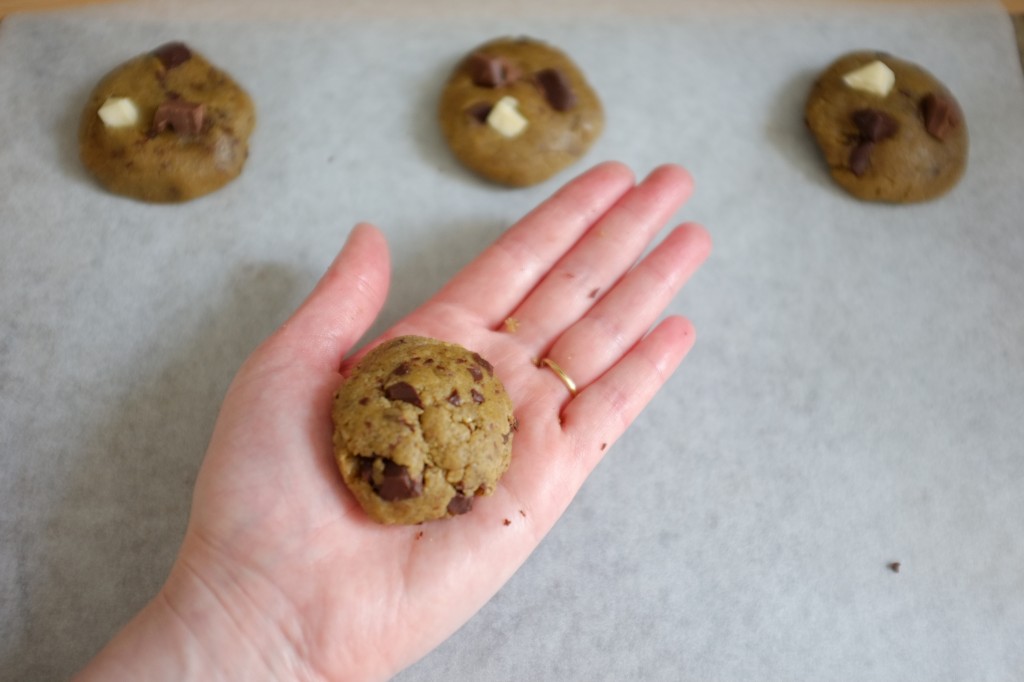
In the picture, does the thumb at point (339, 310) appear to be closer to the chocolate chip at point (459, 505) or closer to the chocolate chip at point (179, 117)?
the chocolate chip at point (459, 505)

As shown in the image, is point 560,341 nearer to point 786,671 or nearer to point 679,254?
point 679,254

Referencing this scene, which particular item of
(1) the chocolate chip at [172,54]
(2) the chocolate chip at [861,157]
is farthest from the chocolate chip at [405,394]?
(2) the chocolate chip at [861,157]

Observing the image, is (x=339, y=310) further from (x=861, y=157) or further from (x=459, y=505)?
(x=861, y=157)

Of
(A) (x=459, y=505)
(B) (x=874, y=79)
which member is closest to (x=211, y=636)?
(A) (x=459, y=505)

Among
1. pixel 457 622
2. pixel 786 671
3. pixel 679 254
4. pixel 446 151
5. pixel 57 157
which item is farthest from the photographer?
pixel 446 151

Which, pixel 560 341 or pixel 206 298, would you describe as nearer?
pixel 560 341

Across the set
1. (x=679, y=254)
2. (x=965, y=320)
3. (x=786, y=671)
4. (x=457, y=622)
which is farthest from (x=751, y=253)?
(x=457, y=622)

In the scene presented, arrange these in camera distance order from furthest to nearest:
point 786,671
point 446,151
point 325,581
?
point 446,151, point 786,671, point 325,581
